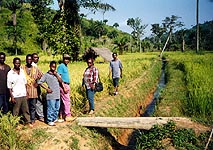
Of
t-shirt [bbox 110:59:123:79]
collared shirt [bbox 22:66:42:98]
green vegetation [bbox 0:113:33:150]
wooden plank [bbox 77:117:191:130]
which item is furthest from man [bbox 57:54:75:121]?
t-shirt [bbox 110:59:123:79]

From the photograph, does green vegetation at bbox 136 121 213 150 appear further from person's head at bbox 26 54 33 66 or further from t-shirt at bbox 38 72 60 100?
person's head at bbox 26 54 33 66

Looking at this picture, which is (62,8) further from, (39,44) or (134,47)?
(134,47)

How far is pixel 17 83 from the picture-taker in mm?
6199

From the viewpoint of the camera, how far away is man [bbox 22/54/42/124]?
654cm

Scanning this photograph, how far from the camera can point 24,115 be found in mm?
6438

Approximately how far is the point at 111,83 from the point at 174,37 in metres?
52.9

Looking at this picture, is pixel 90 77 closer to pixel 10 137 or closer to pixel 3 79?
pixel 3 79

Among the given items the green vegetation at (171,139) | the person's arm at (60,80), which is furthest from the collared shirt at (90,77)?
the green vegetation at (171,139)

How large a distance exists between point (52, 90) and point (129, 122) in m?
1.72

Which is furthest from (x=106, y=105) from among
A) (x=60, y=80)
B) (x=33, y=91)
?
(x=33, y=91)

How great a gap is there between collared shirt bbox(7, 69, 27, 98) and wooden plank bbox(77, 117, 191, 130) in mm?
1363

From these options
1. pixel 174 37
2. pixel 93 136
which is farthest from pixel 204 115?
pixel 174 37

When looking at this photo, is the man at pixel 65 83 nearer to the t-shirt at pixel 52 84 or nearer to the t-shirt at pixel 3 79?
the t-shirt at pixel 52 84

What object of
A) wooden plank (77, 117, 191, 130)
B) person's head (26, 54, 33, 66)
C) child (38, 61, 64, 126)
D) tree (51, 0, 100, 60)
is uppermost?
tree (51, 0, 100, 60)
